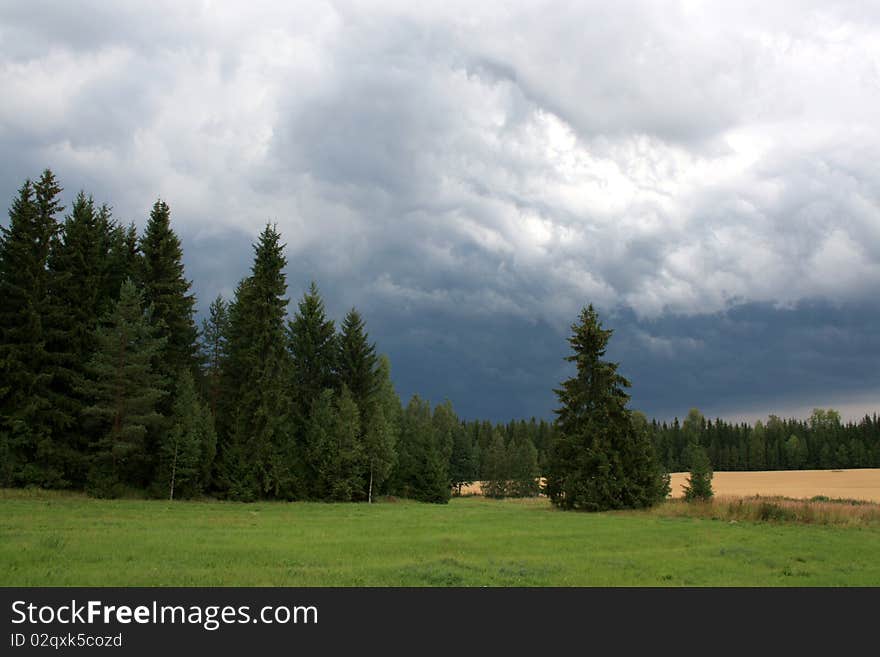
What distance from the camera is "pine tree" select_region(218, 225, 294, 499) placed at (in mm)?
53406

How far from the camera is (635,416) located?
51.5 meters

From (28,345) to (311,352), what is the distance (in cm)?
2624

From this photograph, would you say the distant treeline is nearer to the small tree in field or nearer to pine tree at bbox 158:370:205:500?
the small tree in field

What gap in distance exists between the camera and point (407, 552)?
20.5 m

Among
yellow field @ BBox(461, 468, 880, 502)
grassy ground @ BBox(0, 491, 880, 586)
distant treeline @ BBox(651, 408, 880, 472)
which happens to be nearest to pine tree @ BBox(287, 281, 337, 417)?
grassy ground @ BBox(0, 491, 880, 586)

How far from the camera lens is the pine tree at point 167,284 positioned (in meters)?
54.1

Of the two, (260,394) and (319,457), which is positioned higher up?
(260,394)

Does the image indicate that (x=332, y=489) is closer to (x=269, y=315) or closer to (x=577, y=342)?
(x=269, y=315)

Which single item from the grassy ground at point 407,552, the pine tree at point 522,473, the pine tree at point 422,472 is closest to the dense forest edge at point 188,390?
the pine tree at point 422,472

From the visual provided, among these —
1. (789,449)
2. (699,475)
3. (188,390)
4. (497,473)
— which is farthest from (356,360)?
(789,449)

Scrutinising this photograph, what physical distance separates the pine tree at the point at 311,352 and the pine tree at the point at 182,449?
15676mm

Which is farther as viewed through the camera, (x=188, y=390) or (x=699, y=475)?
(x=699, y=475)

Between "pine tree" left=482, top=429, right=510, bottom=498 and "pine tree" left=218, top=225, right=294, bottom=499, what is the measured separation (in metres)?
72.8

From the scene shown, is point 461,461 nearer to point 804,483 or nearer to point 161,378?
point 804,483
